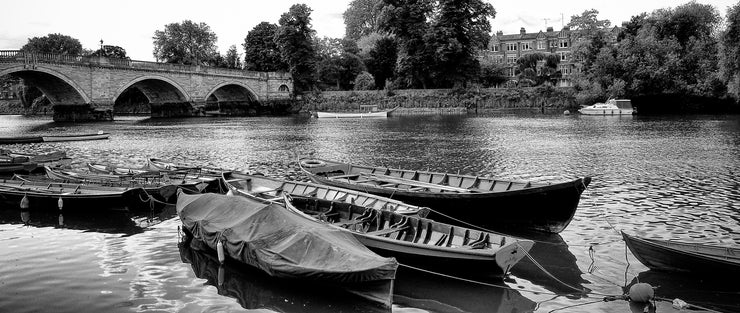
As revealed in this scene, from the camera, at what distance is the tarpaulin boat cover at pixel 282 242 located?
11312 mm

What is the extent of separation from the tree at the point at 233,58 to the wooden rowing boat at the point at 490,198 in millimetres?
103970

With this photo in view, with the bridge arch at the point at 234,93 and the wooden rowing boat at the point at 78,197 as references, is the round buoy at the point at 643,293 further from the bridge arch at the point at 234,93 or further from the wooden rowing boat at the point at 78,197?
the bridge arch at the point at 234,93

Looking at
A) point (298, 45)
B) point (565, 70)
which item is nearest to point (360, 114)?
point (298, 45)

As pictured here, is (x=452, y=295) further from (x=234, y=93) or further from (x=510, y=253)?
(x=234, y=93)

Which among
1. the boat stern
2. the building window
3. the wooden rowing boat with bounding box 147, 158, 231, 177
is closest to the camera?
the boat stern

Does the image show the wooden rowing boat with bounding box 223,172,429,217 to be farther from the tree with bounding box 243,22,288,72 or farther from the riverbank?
the tree with bounding box 243,22,288,72

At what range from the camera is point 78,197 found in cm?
2016

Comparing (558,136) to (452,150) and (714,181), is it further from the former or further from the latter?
(714,181)

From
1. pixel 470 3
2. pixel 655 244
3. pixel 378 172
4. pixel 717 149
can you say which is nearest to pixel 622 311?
pixel 655 244

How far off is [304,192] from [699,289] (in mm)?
11777

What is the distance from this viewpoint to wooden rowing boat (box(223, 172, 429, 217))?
1694cm

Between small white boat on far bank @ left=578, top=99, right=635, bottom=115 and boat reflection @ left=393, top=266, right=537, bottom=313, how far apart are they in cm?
7231

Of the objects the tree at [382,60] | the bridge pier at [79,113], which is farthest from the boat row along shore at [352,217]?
the tree at [382,60]

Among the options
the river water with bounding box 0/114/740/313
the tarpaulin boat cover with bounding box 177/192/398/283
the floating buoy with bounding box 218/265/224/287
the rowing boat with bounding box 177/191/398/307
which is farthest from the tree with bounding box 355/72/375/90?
the floating buoy with bounding box 218/265/224/287
